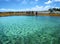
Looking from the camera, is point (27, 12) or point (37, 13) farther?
point (27, 12)

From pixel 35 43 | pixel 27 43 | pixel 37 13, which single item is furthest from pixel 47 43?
pixel 37 13

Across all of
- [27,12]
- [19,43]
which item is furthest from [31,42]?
[27,12]

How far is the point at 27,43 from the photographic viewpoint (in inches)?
303

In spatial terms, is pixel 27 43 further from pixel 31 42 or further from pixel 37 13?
pixel 37 13

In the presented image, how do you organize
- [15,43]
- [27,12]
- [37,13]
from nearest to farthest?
1. [15,43]
2. [37,13]
3. [27,12]

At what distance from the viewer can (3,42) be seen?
26.1 feet

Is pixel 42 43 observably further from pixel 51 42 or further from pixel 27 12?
pixel 27 12

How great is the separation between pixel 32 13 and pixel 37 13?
9.32 ft

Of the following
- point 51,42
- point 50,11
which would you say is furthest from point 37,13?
point 51,42

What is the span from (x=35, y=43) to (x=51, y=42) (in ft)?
3.96

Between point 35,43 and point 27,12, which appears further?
point 27,12

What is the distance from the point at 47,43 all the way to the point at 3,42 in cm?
317

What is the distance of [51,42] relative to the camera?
8.03m

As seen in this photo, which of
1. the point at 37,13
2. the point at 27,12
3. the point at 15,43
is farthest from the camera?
the point at 27,12
